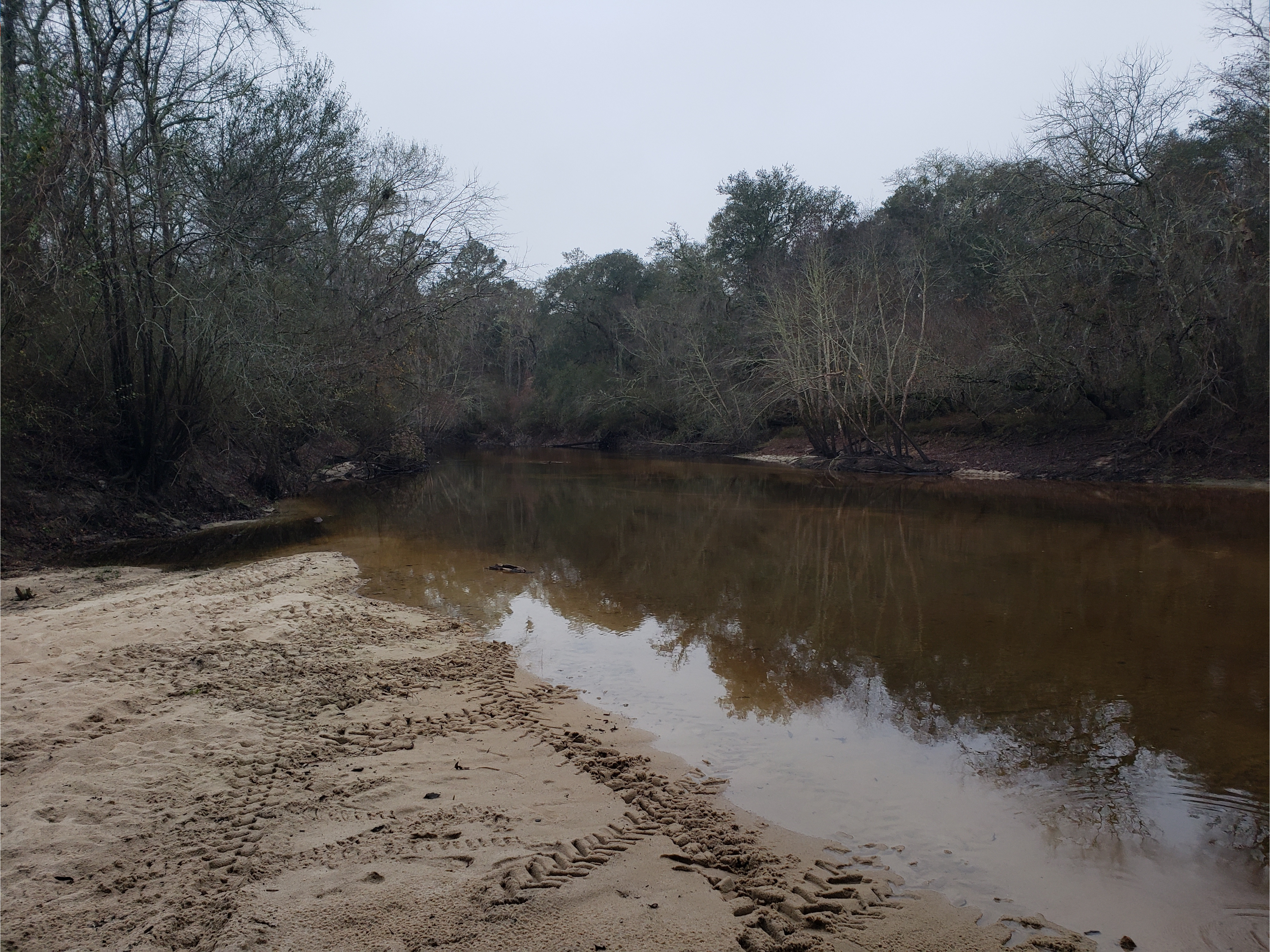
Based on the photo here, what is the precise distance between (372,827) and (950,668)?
4786 millimetres

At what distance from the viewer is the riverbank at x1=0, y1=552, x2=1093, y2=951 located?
259cm

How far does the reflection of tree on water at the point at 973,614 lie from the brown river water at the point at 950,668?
0.11 ft

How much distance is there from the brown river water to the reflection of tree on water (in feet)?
0.11

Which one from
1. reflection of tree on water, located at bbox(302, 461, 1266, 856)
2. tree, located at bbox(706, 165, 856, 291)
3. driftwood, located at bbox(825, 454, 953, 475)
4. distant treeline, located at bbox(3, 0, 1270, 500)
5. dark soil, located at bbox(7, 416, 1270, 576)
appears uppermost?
tree, located at bbox(706, 165, 856, 291)

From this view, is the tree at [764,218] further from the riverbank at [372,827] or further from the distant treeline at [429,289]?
the riverbank at [372,827]

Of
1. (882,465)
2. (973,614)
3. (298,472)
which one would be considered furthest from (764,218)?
(973,614)

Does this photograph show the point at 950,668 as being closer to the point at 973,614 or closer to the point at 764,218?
the point at 973,614

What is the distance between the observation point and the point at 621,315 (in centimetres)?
4362

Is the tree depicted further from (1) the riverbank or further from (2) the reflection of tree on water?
(1) the riverbank

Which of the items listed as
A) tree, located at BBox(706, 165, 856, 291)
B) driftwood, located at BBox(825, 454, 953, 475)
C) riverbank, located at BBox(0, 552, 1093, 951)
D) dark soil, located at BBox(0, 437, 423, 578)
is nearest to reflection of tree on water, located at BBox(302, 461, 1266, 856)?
riverbank, located at BBox(0, 552, 1093, 951)

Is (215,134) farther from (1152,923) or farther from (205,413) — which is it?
(1152,923)

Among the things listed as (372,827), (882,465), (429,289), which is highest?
(429,289)

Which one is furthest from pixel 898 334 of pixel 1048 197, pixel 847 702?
pixel 847 702

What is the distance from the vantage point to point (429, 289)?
2112cm
